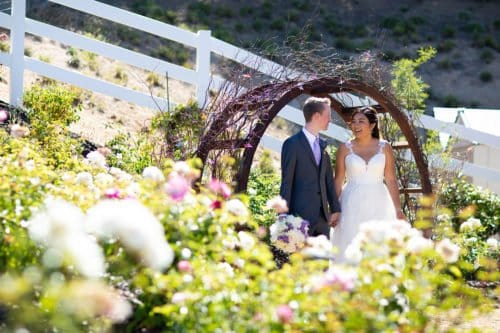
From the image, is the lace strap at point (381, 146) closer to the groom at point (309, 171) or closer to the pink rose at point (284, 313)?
the groom at point (309, 171)

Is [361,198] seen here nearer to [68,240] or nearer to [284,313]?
[284,313]

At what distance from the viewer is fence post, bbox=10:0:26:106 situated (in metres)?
8.94

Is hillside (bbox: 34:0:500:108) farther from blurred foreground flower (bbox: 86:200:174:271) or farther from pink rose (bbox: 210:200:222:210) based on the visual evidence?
blurred foreground flower (bbox: 86:200:174:271)

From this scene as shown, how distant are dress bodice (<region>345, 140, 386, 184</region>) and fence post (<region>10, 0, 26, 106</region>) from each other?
153 inches

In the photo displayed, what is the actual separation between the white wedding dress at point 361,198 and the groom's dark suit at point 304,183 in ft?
1.37

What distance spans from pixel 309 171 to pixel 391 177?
98cm

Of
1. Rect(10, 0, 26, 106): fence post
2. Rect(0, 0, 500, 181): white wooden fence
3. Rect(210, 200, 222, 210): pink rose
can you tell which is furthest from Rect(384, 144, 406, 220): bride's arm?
Rect(10, 0, 26, 106): fence post

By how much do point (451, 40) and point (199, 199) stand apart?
2588 cm

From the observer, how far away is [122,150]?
8.30m

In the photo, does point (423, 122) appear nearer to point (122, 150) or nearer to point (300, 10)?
point (122, 150)

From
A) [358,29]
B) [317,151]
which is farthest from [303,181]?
[358,29]

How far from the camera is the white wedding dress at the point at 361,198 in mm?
6414

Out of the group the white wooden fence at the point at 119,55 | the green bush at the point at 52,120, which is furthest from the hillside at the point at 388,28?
the green bush at the point at 52,120

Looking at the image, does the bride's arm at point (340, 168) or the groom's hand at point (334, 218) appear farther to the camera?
the bride's arm at point (340, 168)
